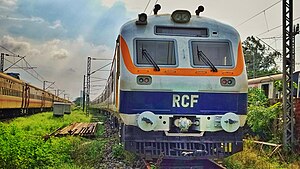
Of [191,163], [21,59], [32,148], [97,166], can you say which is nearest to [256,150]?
[191,163]

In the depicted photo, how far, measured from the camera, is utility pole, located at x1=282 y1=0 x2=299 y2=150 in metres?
12.2

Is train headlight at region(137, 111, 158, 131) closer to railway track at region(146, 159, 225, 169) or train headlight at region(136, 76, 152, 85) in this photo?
train headlight at region(136, 76, 152, 85)

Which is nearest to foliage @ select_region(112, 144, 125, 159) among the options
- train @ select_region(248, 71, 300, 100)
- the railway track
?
the railway track

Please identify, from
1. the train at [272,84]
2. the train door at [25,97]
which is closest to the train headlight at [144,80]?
the train at [272,84]

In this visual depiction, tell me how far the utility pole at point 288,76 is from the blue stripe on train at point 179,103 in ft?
14.7

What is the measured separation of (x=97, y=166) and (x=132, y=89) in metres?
2.08

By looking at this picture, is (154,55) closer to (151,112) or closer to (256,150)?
(151,112)

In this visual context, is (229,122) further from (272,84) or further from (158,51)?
(272,84)

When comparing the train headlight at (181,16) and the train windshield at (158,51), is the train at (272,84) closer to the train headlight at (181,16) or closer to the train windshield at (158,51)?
the train headlight at (181,16)

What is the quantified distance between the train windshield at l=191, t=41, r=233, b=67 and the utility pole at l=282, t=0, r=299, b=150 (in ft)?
14.7

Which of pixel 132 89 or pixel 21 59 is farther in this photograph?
pixel 21 59

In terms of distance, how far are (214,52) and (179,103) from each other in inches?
49.2

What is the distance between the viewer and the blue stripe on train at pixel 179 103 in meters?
8.01

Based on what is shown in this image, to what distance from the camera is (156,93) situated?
26.3 feet
